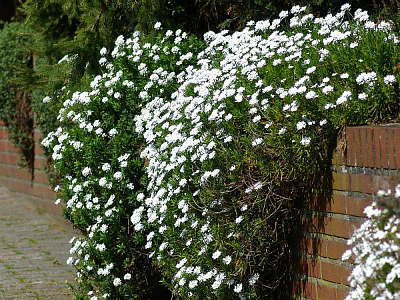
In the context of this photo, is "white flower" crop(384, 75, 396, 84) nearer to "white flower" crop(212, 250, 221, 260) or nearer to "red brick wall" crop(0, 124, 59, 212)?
"white flower" crop(212, 250, 221, 260)

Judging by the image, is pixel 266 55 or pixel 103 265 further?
pixel 103 265

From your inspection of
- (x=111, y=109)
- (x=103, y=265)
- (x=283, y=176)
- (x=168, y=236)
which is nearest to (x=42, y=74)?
(x=111, y=109)

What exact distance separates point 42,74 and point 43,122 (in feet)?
5.50

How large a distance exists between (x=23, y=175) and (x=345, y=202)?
6.58 meters

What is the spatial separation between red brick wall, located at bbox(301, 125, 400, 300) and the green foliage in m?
5.75

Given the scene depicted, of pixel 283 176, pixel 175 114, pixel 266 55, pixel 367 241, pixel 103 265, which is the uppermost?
pixel 266 55

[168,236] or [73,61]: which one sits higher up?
[73,61]

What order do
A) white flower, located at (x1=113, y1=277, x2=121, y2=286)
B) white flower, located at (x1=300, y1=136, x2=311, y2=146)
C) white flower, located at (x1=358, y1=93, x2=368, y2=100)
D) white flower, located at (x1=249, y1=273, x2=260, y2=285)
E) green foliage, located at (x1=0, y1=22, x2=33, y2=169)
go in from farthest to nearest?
green foliage, located at (x1=0, y1=22, x2=33, y2=169)
white flower, located at (x1=113, y1=277, x2=121, y2=286)
white flower, located at (x1=249, y1=273, x2=260, y2=285)
white flower, located at (x1=300, y1=136, x2=311, y2=146)
white flower, located at (x1=358, y1=93, x2=368, y2=100)

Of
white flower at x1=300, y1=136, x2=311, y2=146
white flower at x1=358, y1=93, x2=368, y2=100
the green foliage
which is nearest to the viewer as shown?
white flower at x1=358, y1=93, x2=368, y2=100

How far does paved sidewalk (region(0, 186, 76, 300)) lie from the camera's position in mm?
6254

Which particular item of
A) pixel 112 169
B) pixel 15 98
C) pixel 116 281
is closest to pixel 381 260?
pixel 116 281

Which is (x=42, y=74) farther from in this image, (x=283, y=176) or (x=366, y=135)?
(x=366, y=135)

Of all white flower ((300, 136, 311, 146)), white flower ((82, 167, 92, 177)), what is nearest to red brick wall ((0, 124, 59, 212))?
white flower ((82, 167, 92, 177))

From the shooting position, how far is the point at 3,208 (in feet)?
31.8
